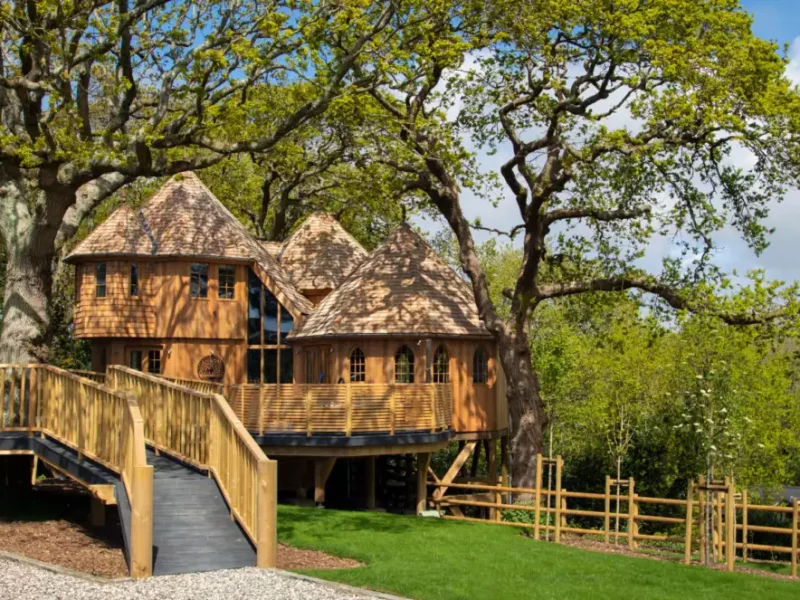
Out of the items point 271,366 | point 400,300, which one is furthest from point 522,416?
point 271,366

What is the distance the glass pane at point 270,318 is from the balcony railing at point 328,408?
22.7 feet

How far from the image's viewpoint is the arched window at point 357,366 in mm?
28406

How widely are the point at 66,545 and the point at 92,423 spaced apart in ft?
6.28

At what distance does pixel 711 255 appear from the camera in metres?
24.8

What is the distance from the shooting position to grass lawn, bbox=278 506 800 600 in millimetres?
13383

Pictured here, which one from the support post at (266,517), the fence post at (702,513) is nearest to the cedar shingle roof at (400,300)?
the fence post at (702,513)

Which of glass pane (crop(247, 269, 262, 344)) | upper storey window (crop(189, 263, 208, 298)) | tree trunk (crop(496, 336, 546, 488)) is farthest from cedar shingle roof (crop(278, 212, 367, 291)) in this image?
tree trunk (crop(496, 336, 546, 488))

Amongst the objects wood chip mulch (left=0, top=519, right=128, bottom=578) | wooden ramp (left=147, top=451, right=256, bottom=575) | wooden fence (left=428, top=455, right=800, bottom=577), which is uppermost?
wooden ramp (left=147, top=451, right=256, bottom=575)

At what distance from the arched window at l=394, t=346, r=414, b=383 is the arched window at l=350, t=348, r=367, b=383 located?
939 mm

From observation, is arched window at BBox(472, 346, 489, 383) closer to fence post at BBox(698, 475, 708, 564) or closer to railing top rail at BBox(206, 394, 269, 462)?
fence post at BBox(698, 475, 708, 564)

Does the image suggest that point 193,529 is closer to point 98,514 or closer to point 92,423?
point 92,423

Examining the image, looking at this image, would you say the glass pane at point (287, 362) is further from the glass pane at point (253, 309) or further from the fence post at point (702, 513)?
the fence post at point (702, 513)

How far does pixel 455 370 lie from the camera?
94.1 ft

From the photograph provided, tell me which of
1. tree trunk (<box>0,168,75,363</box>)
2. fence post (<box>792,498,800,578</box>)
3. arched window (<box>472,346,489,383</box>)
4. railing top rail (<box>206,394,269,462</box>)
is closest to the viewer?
railing top rail (<box>206,394,269,462</box>)
